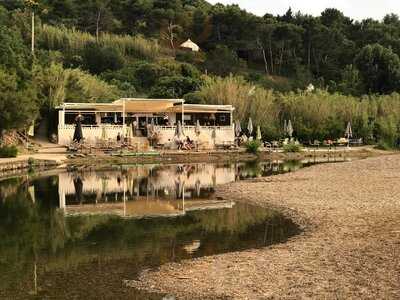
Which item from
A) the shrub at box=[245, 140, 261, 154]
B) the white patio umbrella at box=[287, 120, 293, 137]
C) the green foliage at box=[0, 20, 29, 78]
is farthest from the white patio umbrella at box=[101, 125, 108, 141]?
the white patio umbrella at box=[287, 120, 293, 137]

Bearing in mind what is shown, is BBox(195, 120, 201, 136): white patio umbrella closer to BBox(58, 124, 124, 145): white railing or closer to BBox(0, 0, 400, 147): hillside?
BBox(58, 124, 124, 145): white railing

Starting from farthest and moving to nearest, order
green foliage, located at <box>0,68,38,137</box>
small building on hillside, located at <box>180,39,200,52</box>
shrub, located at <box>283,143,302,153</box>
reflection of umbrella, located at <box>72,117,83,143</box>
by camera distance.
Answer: small building on hillside, located at <box>180,39,200,52</box>
shrub, located at <box>283,143,302,153</box>
reflection of umbrella, located at <box>72,117,83,143</box>
green foliage, located at <box>0,68,38,137</box>

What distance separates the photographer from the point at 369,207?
15.4 metres

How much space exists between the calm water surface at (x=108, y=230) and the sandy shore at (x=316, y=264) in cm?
61

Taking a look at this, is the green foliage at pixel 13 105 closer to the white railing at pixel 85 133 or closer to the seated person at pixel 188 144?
the white railing at pixel 85 133

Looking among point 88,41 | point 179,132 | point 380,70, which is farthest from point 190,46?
point 179,132

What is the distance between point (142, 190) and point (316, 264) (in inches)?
487

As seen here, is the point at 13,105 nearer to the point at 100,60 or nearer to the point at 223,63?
the point at 100,60

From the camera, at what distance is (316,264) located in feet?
32.3

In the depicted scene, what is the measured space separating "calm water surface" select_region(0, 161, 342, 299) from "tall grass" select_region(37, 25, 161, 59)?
Result: 162 feet

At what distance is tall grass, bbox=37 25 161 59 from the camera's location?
7106cm

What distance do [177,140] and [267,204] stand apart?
20373 mm

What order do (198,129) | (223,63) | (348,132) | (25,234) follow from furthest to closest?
(223,63) → (348,132) → (198,129) → (25,234)

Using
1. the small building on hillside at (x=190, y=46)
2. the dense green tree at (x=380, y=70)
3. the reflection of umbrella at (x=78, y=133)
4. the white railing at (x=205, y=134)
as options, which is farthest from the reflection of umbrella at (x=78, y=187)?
the small building on hillside at (x=190, y=46)
